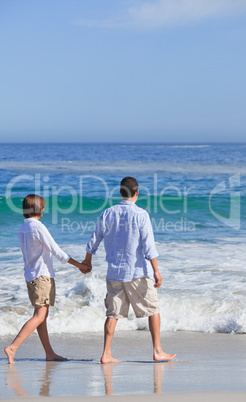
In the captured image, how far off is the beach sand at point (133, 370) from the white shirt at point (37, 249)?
0.77 meters

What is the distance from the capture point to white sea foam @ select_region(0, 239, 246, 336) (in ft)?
18.4

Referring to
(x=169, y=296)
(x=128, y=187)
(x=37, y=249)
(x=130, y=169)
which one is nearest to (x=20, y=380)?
(x=37, y=249)

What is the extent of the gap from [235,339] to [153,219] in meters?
9.31

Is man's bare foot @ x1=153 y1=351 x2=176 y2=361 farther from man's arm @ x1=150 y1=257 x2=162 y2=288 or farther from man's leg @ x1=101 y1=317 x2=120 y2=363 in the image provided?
man's arm @ x1=150 y1=257 x2=162 y2=288

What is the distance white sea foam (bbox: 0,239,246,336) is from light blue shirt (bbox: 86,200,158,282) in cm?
163

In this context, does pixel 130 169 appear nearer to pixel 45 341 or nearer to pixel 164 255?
pixel 164 255

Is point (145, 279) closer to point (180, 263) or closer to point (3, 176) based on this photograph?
point (180, 263)

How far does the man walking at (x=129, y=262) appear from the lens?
13.6ft

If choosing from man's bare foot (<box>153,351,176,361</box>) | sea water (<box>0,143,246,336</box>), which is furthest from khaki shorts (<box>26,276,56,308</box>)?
sea water (<box>0,143,246,336</box>)

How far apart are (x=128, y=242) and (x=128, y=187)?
A: 455 millimetres

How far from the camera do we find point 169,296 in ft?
21.7

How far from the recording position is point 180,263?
8602mm

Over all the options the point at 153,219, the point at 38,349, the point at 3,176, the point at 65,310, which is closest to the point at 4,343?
the point at 38,349

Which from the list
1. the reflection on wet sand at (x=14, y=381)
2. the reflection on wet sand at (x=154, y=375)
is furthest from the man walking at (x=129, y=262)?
the reflection on wet sand at (x=14, y=381)
